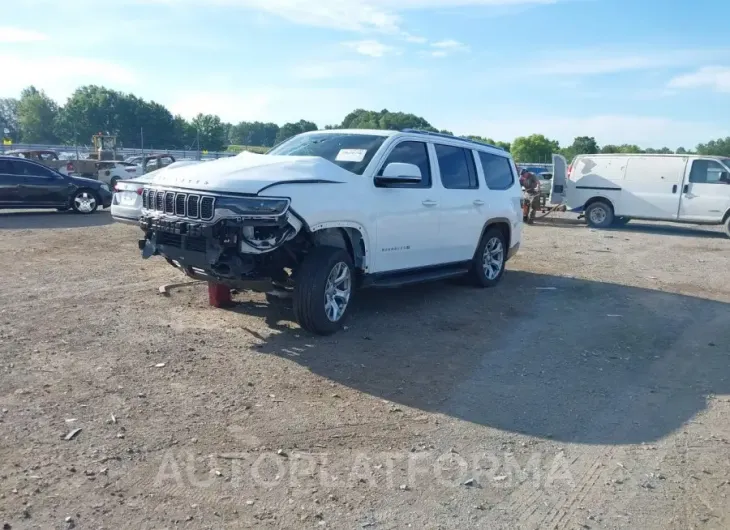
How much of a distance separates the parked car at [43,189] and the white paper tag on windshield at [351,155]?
12.3 m

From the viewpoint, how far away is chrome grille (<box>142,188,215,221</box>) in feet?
18.7

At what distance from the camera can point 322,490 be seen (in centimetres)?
361

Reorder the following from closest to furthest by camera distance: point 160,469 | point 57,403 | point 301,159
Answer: point 160,469 → point 57,403 → point 301,159

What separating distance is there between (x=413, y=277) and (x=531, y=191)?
13437mm

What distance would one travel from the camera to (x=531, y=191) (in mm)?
19938

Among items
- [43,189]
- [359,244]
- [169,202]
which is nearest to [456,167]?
[359,244]

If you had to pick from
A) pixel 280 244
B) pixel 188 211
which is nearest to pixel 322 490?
pixel 280 244

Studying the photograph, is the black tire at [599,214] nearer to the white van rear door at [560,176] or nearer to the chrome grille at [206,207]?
the white van rear door at [560,176]

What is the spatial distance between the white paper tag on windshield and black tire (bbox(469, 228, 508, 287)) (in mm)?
2529

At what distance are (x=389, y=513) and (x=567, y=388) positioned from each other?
2.46 metres

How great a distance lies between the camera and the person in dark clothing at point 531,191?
64.7ft

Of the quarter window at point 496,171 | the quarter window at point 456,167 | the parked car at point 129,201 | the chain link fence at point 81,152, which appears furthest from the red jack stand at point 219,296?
the chain link fence at point 81,152

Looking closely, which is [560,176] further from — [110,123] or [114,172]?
[110,123]

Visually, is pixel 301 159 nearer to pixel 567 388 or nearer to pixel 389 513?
pixel 567 388
